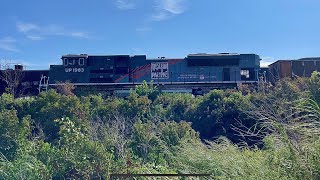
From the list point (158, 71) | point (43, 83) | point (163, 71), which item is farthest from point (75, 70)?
point (163, 71)

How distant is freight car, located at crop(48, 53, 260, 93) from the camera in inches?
854

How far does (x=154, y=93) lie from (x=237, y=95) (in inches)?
176

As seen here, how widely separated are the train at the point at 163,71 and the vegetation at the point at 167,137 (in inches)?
240

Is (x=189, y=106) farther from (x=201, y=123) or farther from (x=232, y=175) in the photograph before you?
(x=232, y=175)

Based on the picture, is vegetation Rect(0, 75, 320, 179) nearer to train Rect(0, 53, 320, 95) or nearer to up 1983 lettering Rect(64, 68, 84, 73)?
train Rect(0, 53, 320, 95)

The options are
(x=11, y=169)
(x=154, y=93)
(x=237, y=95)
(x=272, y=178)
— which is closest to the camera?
(x=272, y=178)

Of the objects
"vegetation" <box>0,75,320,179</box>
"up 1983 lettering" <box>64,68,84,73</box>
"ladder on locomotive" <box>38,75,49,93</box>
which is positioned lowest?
"vegetation" <box>0,75,320,179</box>

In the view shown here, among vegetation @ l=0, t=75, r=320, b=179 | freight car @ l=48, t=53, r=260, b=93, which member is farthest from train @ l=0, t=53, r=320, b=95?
vegetation @ l=0, t=75, r=320, b=179

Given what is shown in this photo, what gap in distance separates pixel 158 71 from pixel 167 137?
12538 millimetres

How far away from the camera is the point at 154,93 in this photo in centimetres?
1730

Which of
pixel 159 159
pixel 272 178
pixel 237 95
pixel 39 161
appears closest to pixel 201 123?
pixel 237 95

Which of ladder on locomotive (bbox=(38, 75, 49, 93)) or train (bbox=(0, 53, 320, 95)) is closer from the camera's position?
train (bbox=(0, 53, 320, 95))

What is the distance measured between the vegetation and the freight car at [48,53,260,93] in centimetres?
610

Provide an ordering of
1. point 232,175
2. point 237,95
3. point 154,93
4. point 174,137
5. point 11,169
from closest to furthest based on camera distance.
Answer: point 232,175 → point 11,169 → point 174,137 → point 237,95 → point 154,93
